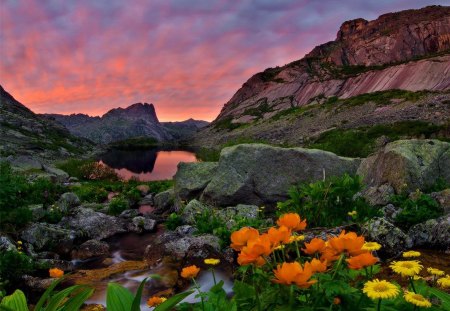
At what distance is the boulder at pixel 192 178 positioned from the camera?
51.4 ft

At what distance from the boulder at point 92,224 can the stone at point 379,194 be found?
859 centimetres

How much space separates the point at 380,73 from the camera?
108250mm

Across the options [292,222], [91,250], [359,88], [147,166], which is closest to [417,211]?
[292,222]

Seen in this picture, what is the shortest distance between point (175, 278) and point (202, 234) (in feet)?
7.24

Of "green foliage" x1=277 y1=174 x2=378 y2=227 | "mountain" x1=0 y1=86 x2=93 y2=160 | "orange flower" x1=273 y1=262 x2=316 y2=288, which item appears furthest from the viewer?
"mountain" x1=0 y1=86 x2=93 y2=160

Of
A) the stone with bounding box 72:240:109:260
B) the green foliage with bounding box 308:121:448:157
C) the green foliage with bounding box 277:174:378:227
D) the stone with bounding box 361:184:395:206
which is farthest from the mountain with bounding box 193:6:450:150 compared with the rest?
the stone with bounding box 72:240:109:260

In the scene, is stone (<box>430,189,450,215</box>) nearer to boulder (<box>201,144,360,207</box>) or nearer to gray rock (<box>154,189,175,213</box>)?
boulder (<box>201,144,360,207</box>)

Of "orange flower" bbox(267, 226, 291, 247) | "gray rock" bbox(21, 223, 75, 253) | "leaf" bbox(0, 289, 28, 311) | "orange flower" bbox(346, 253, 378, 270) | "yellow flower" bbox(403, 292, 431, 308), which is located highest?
"orange flower" bbox(267, 226, 291, 247)

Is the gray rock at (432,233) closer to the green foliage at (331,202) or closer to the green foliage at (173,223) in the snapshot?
the green foliage at (331,202)

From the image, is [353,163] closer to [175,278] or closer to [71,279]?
[175,278]

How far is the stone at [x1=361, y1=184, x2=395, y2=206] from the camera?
10.5m

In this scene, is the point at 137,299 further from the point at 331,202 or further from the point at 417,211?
the point at 417,211

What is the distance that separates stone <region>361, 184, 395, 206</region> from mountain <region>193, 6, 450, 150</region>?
3639cm

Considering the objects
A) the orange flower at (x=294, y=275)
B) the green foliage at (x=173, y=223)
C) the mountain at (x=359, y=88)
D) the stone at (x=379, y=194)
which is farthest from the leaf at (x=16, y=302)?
the mountain at (x=359, y=88)
